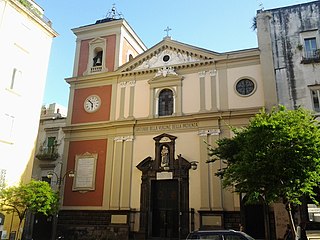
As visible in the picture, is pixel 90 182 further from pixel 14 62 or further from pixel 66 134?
pixel 14 62

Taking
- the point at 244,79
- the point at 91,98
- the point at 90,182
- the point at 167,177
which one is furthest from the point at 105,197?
the point at 244,79

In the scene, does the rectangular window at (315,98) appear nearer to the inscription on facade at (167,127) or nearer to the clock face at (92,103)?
the inscription on facade at (167,127)

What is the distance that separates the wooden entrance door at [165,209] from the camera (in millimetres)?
20281

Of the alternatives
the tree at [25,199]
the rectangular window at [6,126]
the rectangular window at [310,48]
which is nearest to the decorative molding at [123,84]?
the rectangular window at [6,126]

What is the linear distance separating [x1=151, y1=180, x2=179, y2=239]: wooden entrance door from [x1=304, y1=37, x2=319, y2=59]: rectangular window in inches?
438

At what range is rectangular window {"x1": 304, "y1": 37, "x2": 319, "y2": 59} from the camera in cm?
1970

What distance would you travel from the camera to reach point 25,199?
1753 cm

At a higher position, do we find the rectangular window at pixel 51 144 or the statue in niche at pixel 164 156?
the rectangular window at pixel 51 144

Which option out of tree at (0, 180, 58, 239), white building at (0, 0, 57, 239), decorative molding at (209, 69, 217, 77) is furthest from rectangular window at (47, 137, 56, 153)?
decorative molding at (209, 69, 217, 77)

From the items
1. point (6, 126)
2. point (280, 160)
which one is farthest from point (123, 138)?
point (280, 160)

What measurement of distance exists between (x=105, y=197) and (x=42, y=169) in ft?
27.5

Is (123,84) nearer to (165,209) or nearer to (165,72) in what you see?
(165,72)

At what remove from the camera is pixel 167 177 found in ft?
69.8

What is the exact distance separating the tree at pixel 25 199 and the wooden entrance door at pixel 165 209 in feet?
21.1
